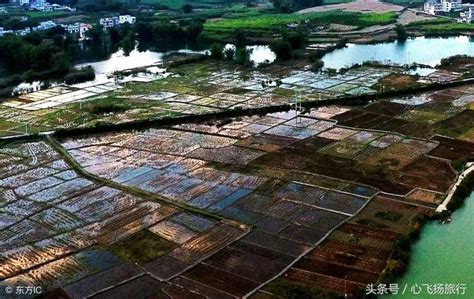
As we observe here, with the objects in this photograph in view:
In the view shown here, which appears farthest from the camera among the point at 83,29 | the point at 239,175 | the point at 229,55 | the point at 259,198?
the point at 83,29

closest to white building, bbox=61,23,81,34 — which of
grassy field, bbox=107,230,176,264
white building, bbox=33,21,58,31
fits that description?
white building, bbox=33,21,58,31

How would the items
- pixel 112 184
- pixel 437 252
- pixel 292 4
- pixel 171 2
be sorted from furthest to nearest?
pixel 171 2
pixel 292 4
pixel 112 184
pixel 437 252

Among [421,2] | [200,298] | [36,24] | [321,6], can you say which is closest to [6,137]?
[200,298]

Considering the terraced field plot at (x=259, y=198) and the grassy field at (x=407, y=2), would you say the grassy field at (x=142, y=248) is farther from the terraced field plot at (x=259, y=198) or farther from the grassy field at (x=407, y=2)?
the grassy field at (x=407, y=2)

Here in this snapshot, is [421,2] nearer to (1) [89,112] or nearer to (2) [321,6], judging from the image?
(2) [321,6]

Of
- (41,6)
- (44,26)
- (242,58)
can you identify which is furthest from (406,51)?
(41,6)

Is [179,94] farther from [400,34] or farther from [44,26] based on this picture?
[44,26]
